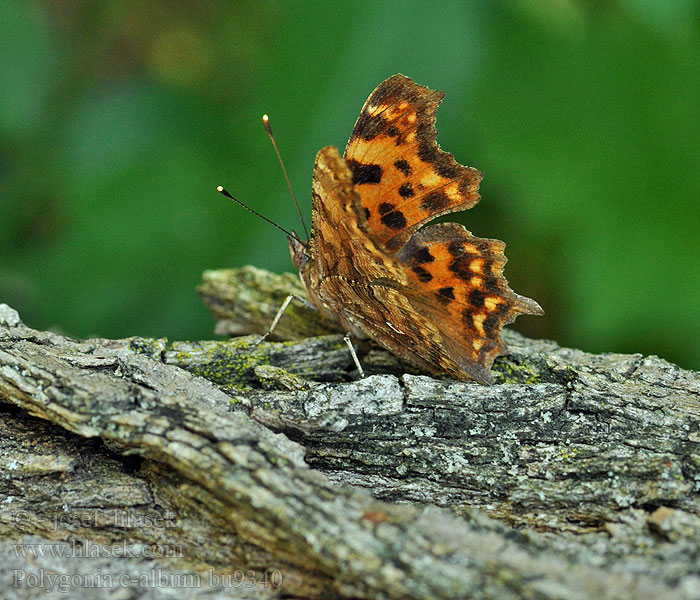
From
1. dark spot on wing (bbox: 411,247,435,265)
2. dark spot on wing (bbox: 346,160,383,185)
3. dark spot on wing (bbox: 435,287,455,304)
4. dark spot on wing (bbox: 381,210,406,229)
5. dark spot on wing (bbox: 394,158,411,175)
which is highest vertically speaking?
dark spot on wing (bbox: 394,158,411,175)

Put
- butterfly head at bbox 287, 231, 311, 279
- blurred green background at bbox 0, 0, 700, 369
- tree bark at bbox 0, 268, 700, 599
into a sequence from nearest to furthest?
tree bark at bbox 0, 268, 700, 599 < butterfly head at bbox 287, 231, 311, 279 < blurred green background at bbox 0, 0, 700, 369

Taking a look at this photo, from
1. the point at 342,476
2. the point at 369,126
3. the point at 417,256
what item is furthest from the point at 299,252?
the point at 342,476

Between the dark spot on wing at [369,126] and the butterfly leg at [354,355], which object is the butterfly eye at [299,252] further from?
the dark spot on wing at [369,126]

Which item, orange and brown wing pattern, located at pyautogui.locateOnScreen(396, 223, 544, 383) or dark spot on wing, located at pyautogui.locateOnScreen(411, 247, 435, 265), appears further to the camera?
dark spot on wing, located at pyautogui.locateOnScreen(411, 247, 435, 265)

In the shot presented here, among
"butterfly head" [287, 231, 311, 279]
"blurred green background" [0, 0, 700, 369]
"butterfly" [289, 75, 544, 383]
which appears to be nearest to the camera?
"butterfly" [289, 75, 544, 383]

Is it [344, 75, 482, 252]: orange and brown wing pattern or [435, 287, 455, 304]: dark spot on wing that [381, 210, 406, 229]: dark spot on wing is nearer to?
[344, 75, 482, 252]: orange and brown wing pattern

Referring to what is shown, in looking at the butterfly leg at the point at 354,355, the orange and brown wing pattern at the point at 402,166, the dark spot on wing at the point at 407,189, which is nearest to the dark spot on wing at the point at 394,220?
the orange and brown wing pattern at the point at 402,166

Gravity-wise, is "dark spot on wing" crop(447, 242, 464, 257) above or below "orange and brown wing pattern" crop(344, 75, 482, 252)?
below

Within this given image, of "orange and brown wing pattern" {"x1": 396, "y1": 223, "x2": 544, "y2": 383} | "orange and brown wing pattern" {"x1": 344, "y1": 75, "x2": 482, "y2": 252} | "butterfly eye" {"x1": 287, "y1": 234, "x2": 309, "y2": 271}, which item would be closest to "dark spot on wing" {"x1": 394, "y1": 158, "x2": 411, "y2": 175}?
"orange and brown wing pattern" {"x1": 344, "y1": 75, "x2": 482, "y2": 252}

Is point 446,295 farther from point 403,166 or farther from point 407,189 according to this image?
point 403,166
